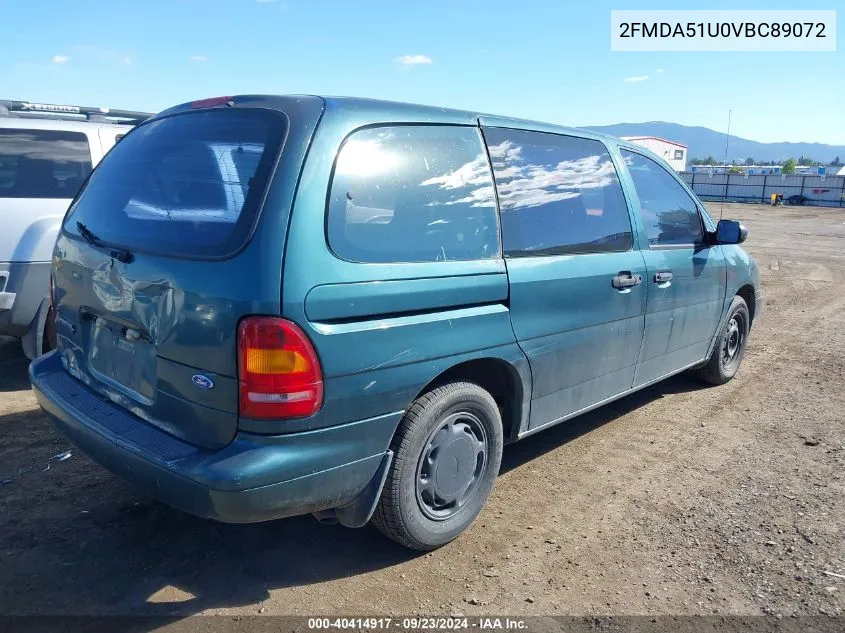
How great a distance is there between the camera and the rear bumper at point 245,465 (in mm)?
2348

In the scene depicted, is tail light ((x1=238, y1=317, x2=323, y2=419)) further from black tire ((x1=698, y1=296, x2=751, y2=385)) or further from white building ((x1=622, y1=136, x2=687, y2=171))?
white building ((x1=622, y1=136, x2=687, y2=171))

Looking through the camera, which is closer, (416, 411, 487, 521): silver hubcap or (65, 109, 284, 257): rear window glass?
(65, 109, 284, 257): rear window glass

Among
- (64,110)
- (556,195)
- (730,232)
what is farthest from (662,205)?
(64,110)

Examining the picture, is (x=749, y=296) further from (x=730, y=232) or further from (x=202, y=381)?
(x=202, y=381)

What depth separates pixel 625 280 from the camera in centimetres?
383

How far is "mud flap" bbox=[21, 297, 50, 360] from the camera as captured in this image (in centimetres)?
486

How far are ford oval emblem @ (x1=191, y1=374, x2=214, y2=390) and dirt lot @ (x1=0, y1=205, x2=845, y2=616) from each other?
92cm

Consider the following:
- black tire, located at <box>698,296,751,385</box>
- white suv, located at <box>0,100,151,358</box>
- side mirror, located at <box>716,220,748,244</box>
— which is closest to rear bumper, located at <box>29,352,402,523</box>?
white suv, located at <box>0,100,151,358</box>

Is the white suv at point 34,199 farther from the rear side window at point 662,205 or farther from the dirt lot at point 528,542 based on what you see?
the rear side window at point 662,205

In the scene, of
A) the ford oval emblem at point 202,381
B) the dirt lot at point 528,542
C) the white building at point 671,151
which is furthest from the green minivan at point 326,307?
the white building at point 671,151

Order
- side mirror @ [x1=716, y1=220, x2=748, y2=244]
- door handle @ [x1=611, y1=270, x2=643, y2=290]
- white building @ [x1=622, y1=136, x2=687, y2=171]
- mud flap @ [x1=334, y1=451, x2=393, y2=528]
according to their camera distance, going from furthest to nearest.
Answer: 1. white building @ [x1=622, y1=136, x2=687, y2=171]
2. side mirror @ [x1=716, y1=220, x2=748, y2=244]
3. door handle @ [x1=611, y1=270, x2=643, y2=290]
4. mud flap @ [x1=334, y1=451, x2=393, y2=528]

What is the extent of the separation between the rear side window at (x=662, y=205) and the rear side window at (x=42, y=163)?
401cm

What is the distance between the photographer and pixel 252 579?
112 inches

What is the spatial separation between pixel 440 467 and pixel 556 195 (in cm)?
156
